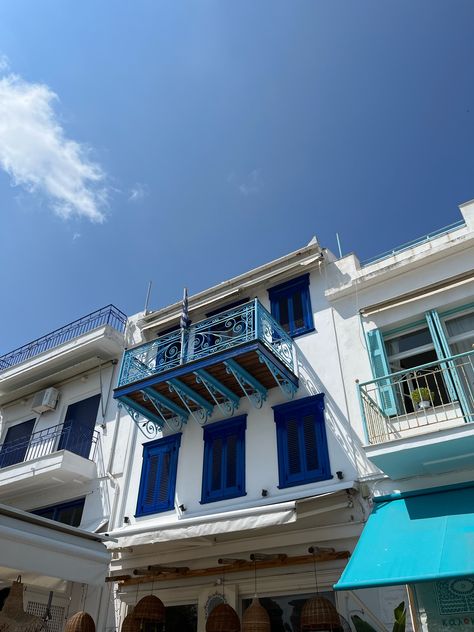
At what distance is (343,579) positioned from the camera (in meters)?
5.88

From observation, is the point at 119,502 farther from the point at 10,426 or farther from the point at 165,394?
the point at 10,426

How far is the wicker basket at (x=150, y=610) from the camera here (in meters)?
8.02

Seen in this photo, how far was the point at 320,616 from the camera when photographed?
6.73 meters

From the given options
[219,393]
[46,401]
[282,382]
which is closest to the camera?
[282,382]

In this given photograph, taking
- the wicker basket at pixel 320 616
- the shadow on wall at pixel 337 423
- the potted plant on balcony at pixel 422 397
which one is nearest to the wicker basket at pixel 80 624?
the wicker basket at pixel 320 616

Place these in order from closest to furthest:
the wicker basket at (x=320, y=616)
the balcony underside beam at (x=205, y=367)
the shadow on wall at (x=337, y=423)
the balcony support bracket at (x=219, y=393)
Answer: the wicker basket at (x=320, y=616) < the shadow on wall at (x=337, y=423) < the balcony underside beam at (x=205, y=367) < the balcony support bracket at (x=219, y=393)

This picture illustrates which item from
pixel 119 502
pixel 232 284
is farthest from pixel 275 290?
pixel 119 502

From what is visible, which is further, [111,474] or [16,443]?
[16,443]

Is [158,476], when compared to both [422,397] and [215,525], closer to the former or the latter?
[215,525]

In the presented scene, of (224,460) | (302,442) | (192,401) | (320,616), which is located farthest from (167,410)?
(320,616)

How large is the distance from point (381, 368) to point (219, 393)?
12.3ft

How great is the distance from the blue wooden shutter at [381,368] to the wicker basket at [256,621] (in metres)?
3.84

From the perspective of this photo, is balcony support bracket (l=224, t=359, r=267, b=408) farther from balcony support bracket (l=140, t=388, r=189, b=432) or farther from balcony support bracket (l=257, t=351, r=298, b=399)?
balcony support bracket (l=140, t=388, r=189, b=432)

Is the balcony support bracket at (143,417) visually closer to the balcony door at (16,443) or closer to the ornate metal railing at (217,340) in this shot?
the ornate metal railing at (217,340)
